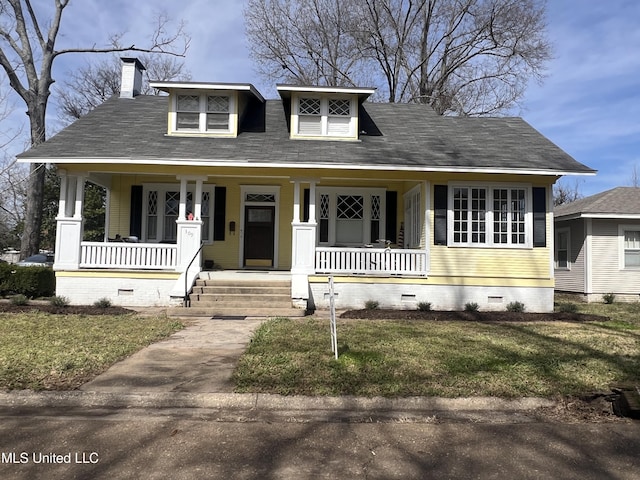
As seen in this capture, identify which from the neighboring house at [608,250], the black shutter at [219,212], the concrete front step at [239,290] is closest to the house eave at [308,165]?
the black shutter at [219,212]

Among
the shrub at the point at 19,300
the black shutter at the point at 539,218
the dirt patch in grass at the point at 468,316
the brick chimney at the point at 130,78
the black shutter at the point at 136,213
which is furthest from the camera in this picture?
the brick chimney at the point at 130,78

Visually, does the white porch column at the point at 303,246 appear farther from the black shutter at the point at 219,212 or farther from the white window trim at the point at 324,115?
the black shutter at the point at 219,212

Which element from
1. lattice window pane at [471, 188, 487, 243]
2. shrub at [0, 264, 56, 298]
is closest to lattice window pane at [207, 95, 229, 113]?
shrub at [0, 264, 56, 298]

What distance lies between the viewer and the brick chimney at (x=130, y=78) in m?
15.9

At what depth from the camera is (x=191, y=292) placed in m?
10.8

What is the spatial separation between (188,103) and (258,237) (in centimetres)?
435

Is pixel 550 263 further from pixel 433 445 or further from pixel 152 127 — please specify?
pixel 152 127

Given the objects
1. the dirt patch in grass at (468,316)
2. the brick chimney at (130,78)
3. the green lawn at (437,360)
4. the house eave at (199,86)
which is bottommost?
the green lawn at (437,360)

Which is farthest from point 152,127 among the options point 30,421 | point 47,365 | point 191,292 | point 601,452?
point 601,452

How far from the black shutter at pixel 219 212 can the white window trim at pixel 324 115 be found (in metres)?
2.77

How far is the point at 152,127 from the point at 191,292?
5.59 m

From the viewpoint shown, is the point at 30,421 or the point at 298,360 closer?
the point at 30,421

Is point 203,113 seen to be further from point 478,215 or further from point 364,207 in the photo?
point 478,215

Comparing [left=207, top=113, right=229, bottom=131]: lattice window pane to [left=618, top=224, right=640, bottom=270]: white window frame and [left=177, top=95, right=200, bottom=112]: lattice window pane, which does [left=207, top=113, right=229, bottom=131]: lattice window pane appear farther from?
[left=618, top=224, right=640, bottom=270]: white window frame
